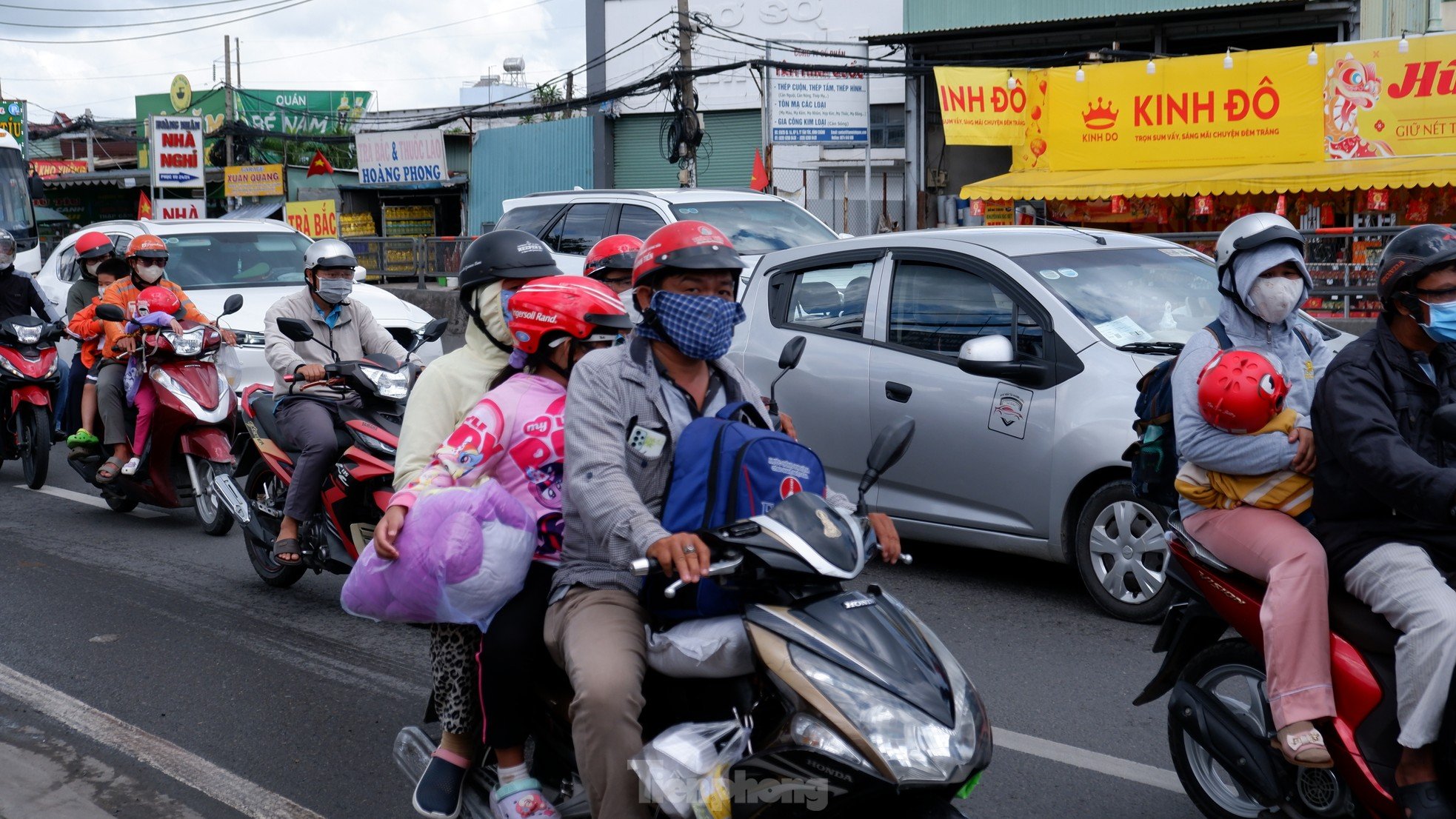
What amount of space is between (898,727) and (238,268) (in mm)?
11189

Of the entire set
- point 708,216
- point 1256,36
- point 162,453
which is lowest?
point 162,453

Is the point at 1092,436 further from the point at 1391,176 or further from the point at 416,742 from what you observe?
the point at 1391,176

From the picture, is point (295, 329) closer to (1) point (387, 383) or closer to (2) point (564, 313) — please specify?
(1) point (387, 383)

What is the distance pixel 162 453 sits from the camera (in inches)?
320

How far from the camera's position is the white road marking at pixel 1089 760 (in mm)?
4250

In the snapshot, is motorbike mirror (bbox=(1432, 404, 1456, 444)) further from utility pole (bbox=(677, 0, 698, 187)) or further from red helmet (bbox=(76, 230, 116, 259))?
utility pole (bbox=(677, 0, 698, 187))

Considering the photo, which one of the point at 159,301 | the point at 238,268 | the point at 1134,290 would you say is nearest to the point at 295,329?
the point at 159,301

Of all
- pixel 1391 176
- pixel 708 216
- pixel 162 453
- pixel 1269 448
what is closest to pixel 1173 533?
pixel 1269 448

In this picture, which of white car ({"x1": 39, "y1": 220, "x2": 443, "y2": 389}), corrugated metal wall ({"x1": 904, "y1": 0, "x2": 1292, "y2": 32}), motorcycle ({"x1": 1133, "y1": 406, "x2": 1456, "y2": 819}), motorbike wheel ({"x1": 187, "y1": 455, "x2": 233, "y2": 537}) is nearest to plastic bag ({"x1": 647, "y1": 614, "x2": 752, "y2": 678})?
motorcycle ({"x1": 1133, "y1": 406, "x2": 1456, "y2": 819})

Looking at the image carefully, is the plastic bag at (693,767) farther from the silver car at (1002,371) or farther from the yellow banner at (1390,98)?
the yellow banner at (1390,98)

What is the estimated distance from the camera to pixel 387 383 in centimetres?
Result: 588

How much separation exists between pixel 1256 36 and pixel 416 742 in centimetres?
2093

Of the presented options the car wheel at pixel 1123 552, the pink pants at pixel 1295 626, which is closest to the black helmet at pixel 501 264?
the pink pants at pixel 1295 626

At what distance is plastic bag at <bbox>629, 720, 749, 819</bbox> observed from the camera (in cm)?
272
